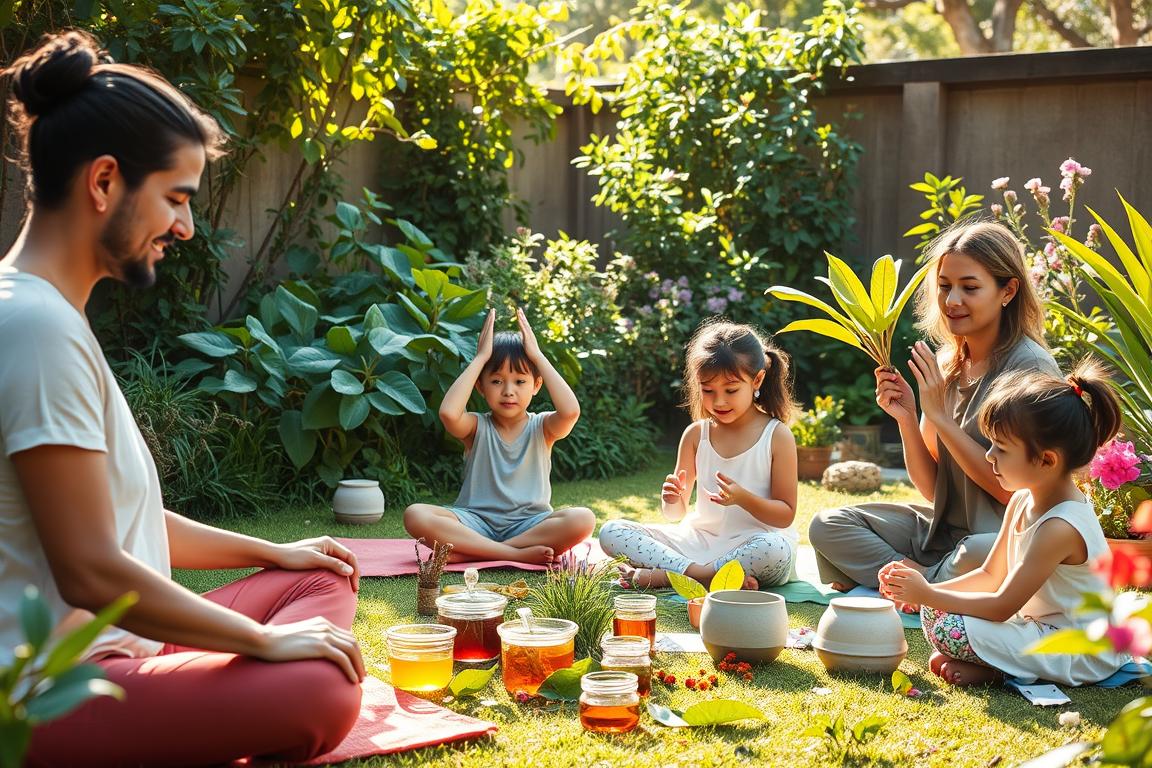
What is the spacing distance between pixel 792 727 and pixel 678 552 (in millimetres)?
1637

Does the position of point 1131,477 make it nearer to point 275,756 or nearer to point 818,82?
point 275,756

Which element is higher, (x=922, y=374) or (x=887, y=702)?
(x=922, y=374)

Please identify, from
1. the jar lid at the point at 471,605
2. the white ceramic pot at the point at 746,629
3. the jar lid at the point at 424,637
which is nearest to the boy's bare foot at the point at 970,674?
the white ceramic pot at the point at 746,629

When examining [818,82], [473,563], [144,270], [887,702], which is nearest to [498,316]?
[473,563]

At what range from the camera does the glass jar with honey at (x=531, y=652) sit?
2.58 metres

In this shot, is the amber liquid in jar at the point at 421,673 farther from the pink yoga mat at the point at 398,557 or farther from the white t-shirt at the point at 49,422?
the pink yoga mat at the point at 398,557

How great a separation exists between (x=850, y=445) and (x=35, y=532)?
5.28 metres

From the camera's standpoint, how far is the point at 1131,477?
3.54 meters

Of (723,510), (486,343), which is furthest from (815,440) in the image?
(486,343)

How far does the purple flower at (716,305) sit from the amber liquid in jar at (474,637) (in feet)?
13.8

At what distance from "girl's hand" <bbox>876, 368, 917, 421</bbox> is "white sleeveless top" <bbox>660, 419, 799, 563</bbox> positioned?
597 millimetres

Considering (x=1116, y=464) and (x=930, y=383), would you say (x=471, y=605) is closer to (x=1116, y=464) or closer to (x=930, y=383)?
(x=930, y=383)

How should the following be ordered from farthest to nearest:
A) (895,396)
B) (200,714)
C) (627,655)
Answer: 1. (895,396)
2. (627,655)
3. (200,714)

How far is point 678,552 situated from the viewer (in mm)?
4047
